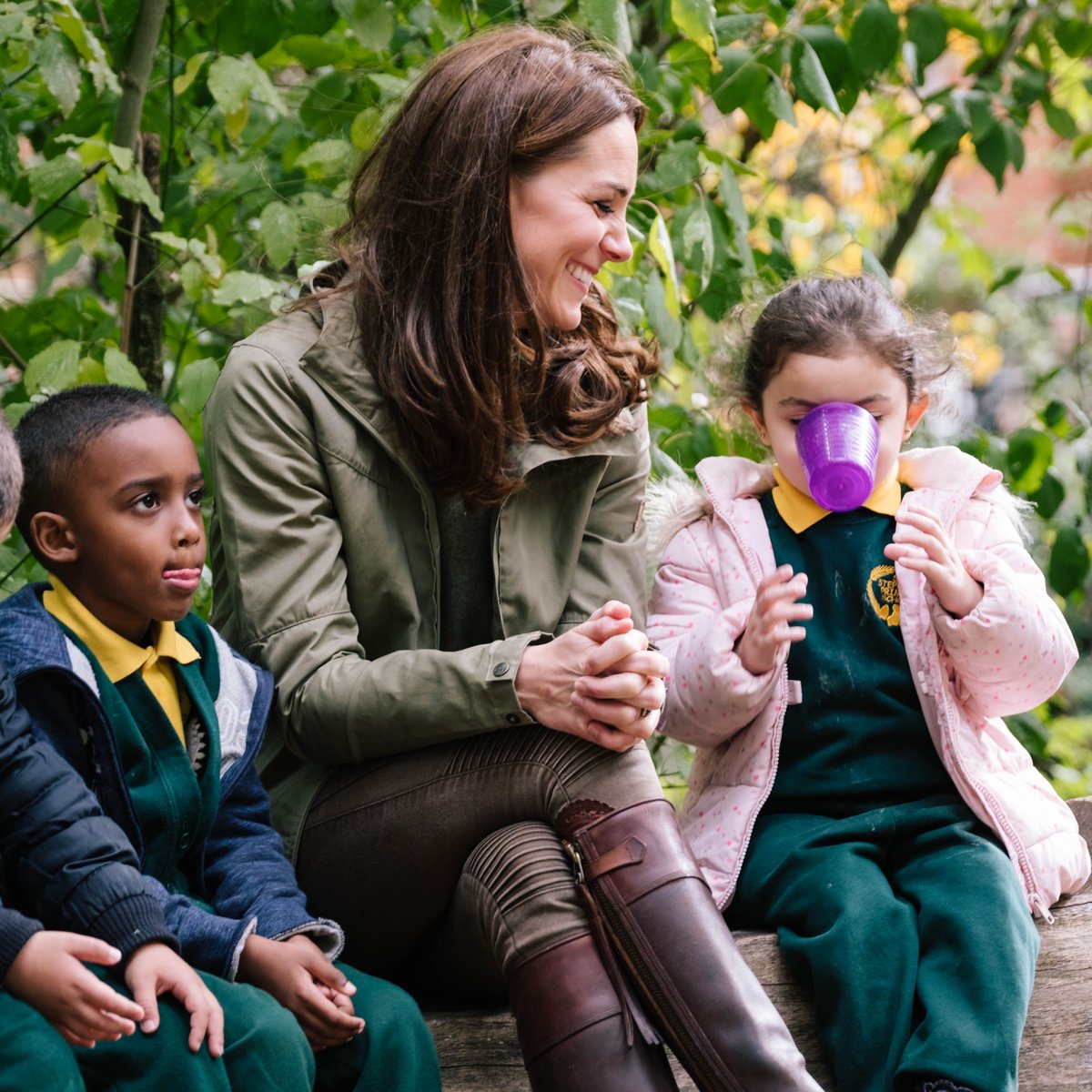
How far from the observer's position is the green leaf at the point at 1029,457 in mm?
3057

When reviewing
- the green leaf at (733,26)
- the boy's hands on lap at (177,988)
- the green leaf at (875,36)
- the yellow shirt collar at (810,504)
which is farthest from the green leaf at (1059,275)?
the boy's hands on lap at (177,988)

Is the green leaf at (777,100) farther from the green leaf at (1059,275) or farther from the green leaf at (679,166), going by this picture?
the green leaf at (1059,275)

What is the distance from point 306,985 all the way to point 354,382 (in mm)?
813

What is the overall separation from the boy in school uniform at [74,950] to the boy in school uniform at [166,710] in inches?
3.7

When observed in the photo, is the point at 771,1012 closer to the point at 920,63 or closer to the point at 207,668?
the point at 207,668

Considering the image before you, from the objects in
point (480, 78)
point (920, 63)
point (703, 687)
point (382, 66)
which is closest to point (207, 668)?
point (703, 687)

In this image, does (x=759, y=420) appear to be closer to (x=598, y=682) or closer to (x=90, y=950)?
(x=598, y=682)

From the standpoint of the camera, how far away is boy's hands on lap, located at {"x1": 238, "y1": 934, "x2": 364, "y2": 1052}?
5.53 feet

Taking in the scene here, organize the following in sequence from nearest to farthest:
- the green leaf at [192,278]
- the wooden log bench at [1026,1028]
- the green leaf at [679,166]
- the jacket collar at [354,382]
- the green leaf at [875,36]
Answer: the wooden log bench at [1026,1028]
the jacket collar at [354,382]
the green leaf at [192,278]
the green leaf at [679,166]
the green leaf at [875,36]

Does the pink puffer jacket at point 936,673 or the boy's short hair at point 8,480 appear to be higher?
the boy's short hair at point 8,480

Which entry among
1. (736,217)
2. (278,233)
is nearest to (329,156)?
(278,233)

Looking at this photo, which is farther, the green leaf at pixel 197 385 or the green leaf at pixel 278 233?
the green leaf at pixel 278 233

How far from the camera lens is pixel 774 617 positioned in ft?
6.70

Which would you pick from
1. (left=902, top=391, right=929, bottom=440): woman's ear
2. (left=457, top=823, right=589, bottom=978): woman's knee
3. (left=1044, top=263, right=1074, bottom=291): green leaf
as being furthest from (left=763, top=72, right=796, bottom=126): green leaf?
(left=457, top=823, right=589, bottom=978): woman's knee
